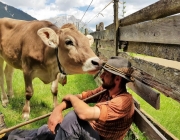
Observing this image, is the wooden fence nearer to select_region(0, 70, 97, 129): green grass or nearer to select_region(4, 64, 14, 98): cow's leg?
select_region(0, 70, 97, 129): green grass

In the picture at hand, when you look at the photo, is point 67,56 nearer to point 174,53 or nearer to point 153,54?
point 153,54

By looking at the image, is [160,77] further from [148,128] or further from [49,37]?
[49,37]

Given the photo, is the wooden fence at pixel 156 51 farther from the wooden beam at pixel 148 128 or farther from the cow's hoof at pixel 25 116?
the cow's hoof at pixel 25 116

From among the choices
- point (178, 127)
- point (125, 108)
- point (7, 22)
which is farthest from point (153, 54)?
point (7, 22)

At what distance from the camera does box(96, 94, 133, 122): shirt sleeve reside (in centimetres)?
252

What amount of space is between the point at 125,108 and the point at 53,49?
107 inches

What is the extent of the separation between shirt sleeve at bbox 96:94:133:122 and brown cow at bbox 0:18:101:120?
4.02 ft

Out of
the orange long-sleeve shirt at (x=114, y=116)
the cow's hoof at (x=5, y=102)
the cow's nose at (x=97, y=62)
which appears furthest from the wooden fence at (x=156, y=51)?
the cow's hoof at (x=5, y=102)

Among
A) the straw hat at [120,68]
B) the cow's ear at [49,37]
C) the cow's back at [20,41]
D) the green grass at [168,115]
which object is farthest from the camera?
the cow's back at [20,41]

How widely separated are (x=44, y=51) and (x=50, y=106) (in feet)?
5.41

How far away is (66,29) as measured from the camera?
4.67 meters

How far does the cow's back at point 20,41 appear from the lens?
522cm

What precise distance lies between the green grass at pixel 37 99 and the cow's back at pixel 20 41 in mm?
1031

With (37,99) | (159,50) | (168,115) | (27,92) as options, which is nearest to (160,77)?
(159,50)
